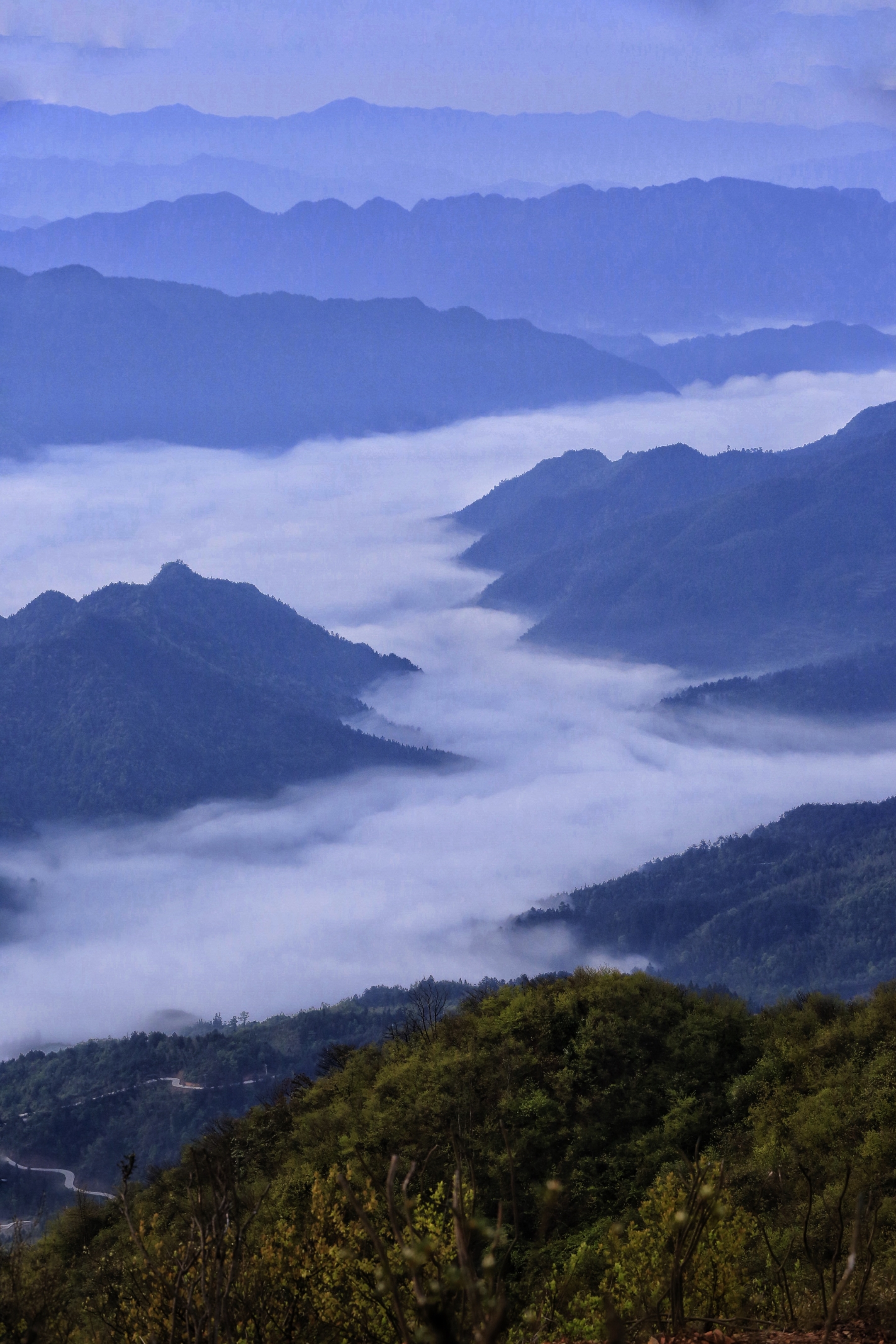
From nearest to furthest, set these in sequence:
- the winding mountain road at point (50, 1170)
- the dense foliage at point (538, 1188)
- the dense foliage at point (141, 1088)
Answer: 1. the dense foliage at point (538, 1188)
2. the winding mountain road at point (50, 1170)
3. the dense foliage at point (141, 1088)

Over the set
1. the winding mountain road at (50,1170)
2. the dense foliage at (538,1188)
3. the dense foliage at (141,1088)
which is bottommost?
the winding mountain road at (50,1170)

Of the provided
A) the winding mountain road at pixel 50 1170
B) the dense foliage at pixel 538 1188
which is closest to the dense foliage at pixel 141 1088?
the winding mountain road at pixel 50 1170

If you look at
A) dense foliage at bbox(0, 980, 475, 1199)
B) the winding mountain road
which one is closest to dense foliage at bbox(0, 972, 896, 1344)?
dense foliage at bbox(0, 980, 475, 1199)

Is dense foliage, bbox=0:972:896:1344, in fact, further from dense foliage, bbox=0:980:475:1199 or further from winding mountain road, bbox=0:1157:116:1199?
winding mountain road, bbox=0:1157:116:1199

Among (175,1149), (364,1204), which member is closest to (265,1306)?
(364,1204)

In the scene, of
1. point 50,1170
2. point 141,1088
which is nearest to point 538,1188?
point 50,1170

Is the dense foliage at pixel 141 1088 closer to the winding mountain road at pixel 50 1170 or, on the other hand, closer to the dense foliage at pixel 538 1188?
the winding mountain road at pixel 50 1170

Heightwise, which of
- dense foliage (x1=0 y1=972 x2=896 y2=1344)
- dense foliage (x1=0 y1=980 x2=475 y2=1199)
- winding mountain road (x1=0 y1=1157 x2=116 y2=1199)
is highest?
dense foliage (x1=0 y1=972 x2=896 y2=1344)

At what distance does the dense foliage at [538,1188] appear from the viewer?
2295cm

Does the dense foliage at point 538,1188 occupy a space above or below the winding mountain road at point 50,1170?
above

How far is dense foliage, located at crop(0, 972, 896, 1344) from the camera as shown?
75.3 feet

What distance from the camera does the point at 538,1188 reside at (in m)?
44.2

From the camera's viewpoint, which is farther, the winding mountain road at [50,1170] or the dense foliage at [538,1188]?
the winding mountain road at [50,1170]

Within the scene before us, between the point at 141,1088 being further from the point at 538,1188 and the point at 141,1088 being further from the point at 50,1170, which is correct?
the point at 538,1188
